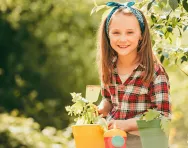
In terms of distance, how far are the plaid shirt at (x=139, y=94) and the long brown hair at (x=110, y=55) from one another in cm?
3

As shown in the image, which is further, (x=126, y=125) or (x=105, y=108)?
(x=105, y=108)

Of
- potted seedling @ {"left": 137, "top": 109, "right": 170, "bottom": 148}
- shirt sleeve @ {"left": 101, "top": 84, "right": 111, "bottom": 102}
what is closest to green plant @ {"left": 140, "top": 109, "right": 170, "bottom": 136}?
potted seedling @ {"left": 137, "top": 109, "right": 170, "bottom": 148}

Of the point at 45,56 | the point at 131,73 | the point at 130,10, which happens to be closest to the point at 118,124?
the point at 131,73

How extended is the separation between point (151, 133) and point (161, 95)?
24 centimetres

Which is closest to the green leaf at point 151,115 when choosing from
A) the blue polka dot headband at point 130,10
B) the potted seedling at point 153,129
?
the potted seedling at point 153,129

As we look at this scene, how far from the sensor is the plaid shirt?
3.27 metres

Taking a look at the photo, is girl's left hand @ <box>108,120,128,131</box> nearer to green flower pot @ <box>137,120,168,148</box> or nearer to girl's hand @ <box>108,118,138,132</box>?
girl's hand @ <box>108,118,138,132</box>

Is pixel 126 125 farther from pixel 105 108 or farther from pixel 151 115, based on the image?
pixel 105 108

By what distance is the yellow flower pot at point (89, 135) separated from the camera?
3.18 m

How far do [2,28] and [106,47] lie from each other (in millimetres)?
6056

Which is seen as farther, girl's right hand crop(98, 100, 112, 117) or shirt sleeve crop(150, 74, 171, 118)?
girl's right hand crop(98, 100, 112, 117)

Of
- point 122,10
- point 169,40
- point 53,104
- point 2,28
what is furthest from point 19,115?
point 122,10

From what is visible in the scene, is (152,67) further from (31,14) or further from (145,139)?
(31,14)

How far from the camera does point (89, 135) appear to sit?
3.18 metres
